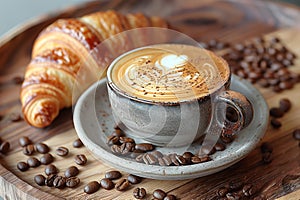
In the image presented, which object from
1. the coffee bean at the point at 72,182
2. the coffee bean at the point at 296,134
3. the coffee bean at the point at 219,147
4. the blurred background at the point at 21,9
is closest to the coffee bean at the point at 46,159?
the coffee bean at the point at 72,182

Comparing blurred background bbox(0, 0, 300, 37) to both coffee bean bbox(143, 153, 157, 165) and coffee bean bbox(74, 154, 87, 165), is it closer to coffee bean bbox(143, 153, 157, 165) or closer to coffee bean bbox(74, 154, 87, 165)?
coffee bean bbox(74, 154, 87, 165)

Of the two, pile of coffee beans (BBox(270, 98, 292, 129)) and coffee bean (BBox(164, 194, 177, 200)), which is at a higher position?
coffee bean (BBox(164, 194, 177, 200))

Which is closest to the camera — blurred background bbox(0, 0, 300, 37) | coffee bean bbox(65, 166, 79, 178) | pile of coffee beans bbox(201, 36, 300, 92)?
coffee bean bbox(65, 166, 79, 178)

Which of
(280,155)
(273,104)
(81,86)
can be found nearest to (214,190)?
(280,155)

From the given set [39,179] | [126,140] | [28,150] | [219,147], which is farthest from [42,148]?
[219,147]

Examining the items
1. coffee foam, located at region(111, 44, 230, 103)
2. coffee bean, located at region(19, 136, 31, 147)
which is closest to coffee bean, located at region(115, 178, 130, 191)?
coffee foam, located at region(111, 44, 230, 103)

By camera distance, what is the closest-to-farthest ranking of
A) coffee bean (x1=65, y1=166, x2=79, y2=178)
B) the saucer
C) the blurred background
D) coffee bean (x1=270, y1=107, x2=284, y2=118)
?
the saucer, coffee bean (x1=65, y1=166, x2=79, y2=178), coffee bean (x1=270, y1=107, x2=284, y2=118), the blurred background

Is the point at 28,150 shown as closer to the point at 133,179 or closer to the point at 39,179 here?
the point at 39,179

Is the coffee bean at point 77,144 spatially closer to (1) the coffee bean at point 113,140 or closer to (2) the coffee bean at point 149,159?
(1) the coffee bean at point 113,140

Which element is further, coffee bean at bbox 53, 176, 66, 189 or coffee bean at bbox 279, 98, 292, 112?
coffee bean at bbox 279, 98, 292, 112
